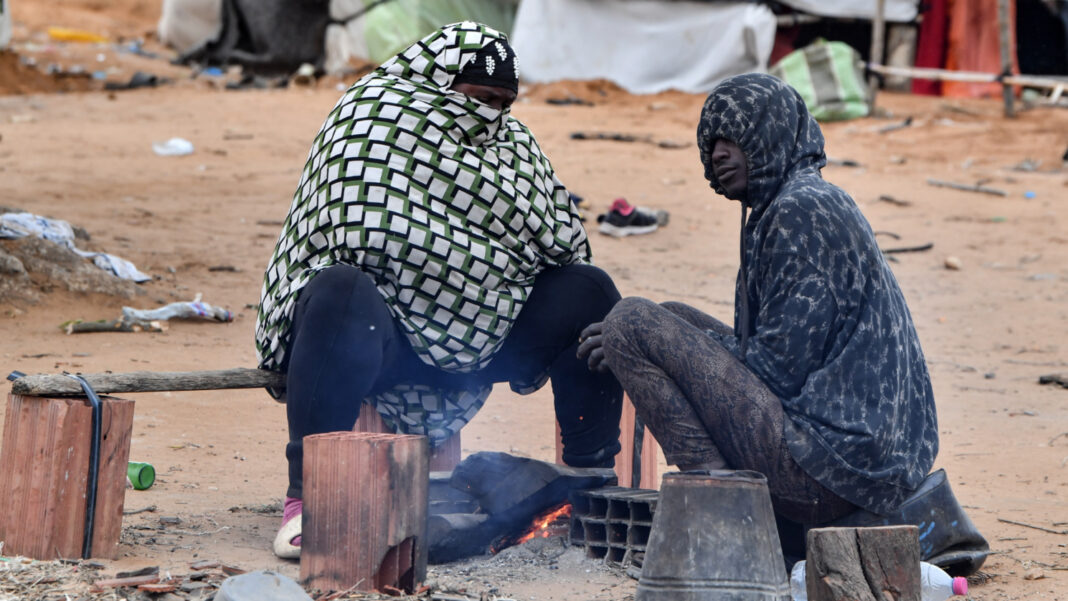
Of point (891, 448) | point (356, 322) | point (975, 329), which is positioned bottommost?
point (975, 329)

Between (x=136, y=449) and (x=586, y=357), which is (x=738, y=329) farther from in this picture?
(x=136, y=449)

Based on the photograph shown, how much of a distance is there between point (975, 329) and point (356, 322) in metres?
5.15

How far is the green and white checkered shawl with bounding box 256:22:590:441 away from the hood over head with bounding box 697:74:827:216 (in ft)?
2.30

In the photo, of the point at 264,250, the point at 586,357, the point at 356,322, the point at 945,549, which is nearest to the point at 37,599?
the point at 356,322

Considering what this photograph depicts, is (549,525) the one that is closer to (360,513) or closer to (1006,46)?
(360,513)

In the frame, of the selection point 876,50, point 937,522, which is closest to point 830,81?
point 876,50

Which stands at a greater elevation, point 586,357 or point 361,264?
point 361,264

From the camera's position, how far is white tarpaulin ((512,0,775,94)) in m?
14.0

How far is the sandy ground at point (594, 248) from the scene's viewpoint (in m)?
3.52

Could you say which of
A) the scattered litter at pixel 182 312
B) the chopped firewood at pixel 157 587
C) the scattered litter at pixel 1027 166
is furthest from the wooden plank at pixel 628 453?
the scattered litter at pixel 1027 166

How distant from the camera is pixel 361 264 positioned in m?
3.14

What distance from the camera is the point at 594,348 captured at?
304cm

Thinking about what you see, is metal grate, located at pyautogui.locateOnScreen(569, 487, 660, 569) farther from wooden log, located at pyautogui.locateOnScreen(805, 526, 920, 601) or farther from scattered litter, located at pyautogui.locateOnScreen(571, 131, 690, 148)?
scattered litter, located at pyautogui.locateOnScreen(571, 131, 690, 148)

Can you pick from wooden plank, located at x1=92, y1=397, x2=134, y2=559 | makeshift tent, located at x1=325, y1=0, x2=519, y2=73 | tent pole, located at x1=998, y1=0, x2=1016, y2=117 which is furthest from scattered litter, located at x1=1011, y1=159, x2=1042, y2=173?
wooden plank, located at x1=92, y1=397, x2=134, y2=559
